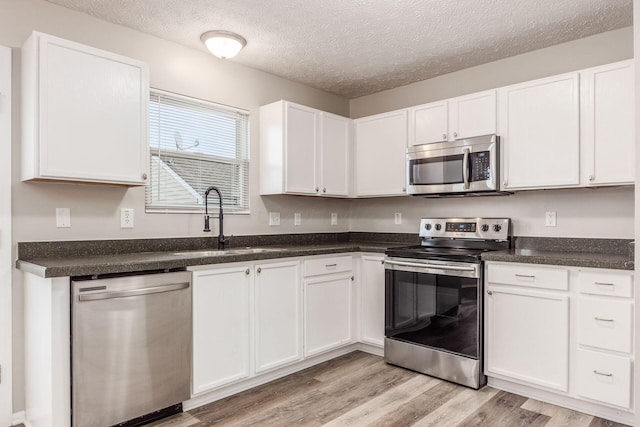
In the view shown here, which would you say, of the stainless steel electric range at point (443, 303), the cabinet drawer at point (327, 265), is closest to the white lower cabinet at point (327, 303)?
the cabinet drawer at point (327, 265)

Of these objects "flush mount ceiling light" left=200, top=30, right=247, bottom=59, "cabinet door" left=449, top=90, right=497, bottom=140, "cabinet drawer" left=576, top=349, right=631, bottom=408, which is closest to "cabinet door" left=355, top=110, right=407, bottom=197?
"cabinet door" left=449, top=90, right=497, bottom=140

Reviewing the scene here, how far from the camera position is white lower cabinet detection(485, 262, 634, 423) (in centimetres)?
233

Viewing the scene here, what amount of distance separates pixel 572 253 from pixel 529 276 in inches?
17.1

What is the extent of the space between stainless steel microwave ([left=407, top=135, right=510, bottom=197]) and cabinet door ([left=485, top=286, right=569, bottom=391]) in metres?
0.80

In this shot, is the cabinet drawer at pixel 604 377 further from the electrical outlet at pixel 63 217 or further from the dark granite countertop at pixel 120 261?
the electrical outlet at pixel 63 217

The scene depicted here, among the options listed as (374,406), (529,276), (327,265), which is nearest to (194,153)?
(327,265)

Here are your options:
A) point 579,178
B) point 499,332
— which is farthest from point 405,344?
point 579,178

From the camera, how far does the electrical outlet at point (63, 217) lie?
2.49 metres

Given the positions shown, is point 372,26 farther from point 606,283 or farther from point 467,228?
point 606,283

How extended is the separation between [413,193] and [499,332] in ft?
4.16

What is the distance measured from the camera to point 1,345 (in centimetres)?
232

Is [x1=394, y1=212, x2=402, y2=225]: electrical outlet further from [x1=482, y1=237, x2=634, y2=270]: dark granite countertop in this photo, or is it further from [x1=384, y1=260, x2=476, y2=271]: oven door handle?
[x1=482, y1=237, x2=634, y2=270]: dark granite countertop

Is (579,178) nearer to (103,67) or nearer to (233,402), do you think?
(233,402)

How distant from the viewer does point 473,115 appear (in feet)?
10.6
